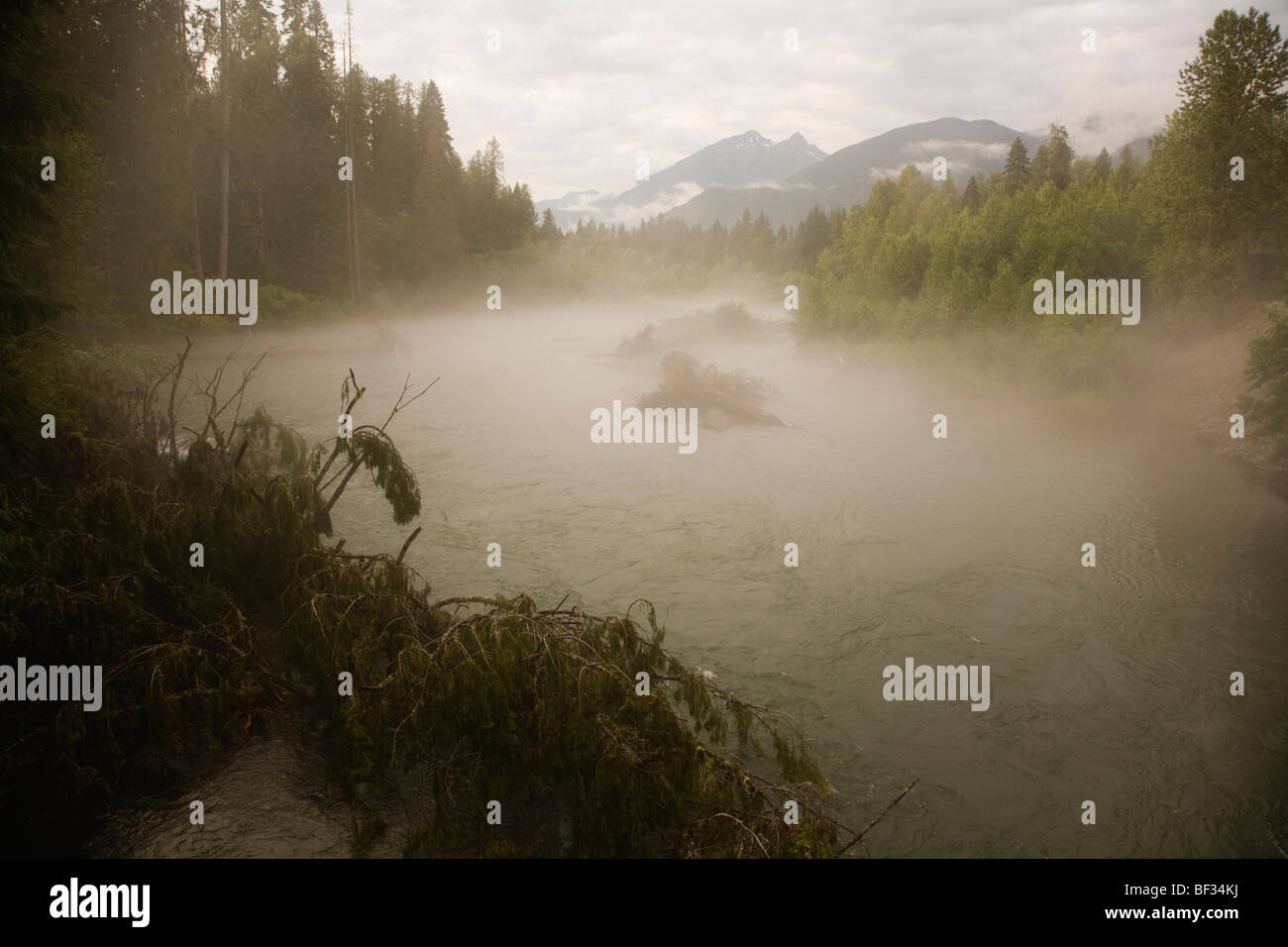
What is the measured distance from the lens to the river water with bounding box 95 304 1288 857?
7.68 metres

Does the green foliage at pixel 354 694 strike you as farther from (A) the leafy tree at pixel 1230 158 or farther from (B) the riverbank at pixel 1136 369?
(A) the leafy tree at pixel 1230 158

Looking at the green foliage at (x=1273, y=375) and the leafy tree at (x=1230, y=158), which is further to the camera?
the leafy tree at (x=1230, y=158)

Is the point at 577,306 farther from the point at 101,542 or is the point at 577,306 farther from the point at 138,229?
the point at 101,542

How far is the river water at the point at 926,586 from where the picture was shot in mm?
7676

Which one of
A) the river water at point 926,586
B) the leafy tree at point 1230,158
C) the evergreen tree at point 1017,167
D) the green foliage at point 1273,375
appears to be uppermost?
A: the evergreen tree at point 1017,167

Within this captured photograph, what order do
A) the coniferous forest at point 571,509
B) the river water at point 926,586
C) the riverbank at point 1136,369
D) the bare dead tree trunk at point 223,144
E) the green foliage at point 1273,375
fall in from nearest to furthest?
1. the coniferous forest at point 571,509
2. the river water at point 926,586
3. the green foliage at point 1273,375
4. the riverbank at point 1136,369
5. the bare dead tree trunk at point 223,144

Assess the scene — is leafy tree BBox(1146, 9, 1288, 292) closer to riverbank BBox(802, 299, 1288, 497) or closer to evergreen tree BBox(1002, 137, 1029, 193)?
riverbank BBox(802, 299, 1288, 497)

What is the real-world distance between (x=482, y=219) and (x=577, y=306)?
12908 millimetres

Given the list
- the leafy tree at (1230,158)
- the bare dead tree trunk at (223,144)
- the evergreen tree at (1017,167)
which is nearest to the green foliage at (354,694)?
the bare dead tree trunk at (223,144)

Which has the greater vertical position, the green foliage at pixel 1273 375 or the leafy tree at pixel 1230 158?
the leafy tree at pixel 1230 158

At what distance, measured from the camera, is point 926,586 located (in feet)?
43.7

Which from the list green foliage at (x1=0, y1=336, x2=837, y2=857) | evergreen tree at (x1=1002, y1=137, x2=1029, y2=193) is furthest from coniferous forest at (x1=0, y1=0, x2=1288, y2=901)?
evergreen tree at (x1=1002, y1=137, x2=1029, y2=193)

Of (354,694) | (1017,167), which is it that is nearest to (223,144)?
(354,694)

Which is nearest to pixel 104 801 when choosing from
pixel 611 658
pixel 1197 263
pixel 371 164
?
pixel 611 658
